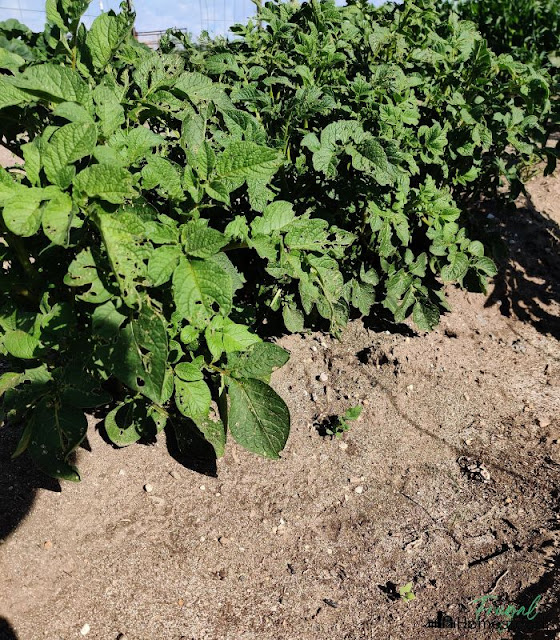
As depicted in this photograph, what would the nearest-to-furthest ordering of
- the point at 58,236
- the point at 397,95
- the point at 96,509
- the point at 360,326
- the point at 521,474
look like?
the point at 58,236, the point at 96,509, the point at 397,95, the point at 521,474, the point at 360,326

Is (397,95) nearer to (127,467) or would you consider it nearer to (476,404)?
(476,404)

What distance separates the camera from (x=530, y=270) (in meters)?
3.98

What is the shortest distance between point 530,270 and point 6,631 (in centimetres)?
350

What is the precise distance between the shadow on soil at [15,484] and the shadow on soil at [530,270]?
2.64m

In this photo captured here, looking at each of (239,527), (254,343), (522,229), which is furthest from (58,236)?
(522,229)

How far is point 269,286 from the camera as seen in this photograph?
2.51 metres

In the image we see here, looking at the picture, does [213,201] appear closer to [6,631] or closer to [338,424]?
[338,424]

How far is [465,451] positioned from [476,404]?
1.12 feet

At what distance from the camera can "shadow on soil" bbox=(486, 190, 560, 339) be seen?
3.70 metres

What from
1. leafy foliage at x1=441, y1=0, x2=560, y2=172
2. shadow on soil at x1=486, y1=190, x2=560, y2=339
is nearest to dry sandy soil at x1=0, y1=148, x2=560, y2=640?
shadow on soil at x1=486, y1=190, x2=560, y2=339

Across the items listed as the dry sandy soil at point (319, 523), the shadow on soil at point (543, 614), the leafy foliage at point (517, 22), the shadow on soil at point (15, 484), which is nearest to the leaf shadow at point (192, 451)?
the dry sandy soil at point (319, 523)

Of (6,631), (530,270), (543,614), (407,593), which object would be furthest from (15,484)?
(530,270)

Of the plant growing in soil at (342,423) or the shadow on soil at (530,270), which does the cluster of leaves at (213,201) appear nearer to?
the plant growing in soil at (342,423)

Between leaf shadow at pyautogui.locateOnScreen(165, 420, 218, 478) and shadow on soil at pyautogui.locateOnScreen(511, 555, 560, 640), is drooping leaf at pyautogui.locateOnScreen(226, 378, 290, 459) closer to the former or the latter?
leaf shadow at pyautogui.locateOnScreen(165, 420, 218, 478)
